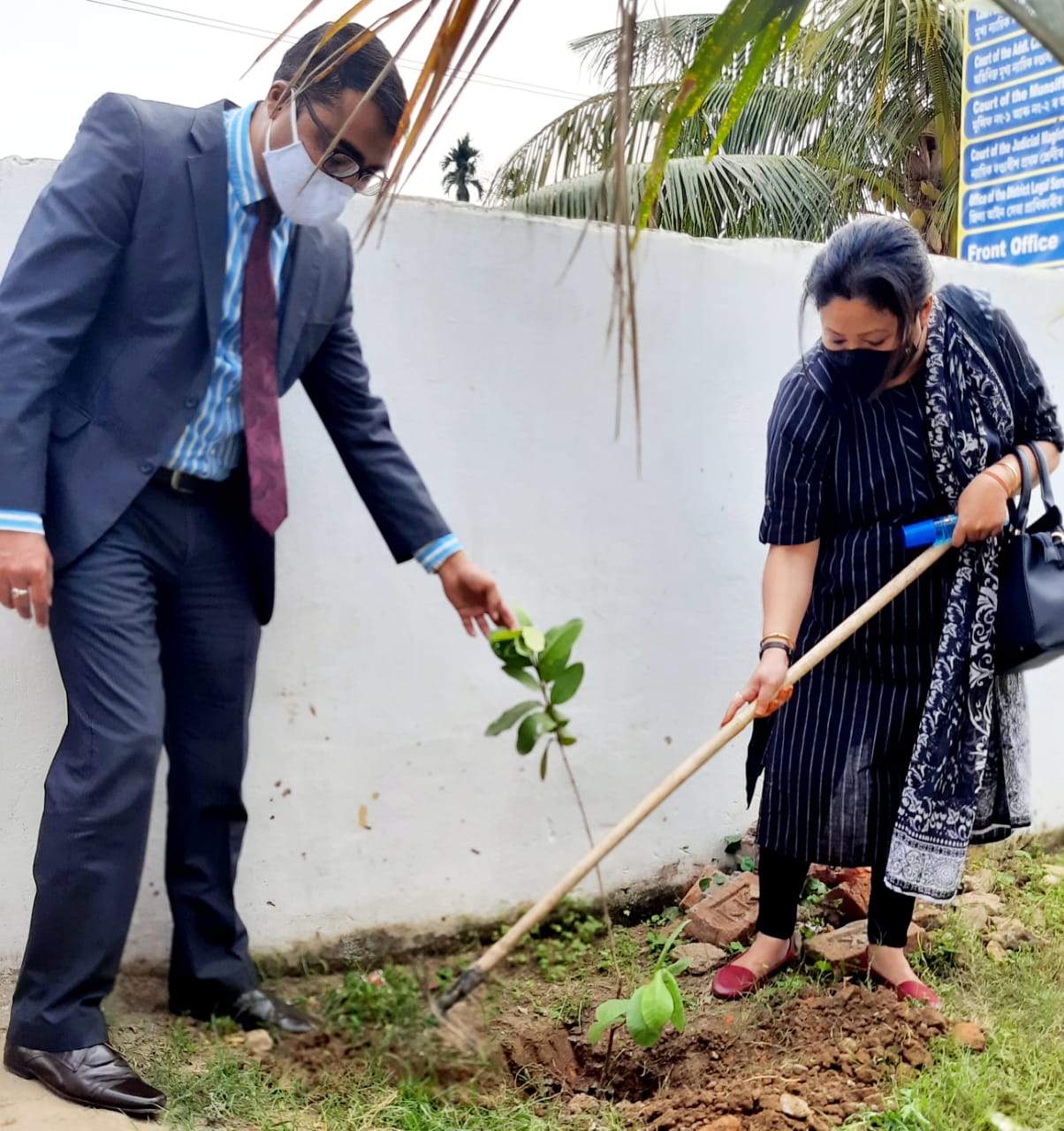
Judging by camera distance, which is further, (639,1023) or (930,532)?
(930,532)

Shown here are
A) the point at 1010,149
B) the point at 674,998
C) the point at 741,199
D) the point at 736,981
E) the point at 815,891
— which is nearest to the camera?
the point at 674,998

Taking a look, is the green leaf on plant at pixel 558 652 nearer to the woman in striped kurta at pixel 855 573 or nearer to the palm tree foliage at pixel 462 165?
→ the woman in striped kurta at pixel 855 573

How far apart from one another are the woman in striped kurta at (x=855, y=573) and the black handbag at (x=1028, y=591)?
0.07 m

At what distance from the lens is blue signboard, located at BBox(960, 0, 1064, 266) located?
441 cm

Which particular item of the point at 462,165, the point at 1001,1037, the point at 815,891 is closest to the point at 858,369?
the point at 1001,1037

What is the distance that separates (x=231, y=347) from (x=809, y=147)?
839 centimetres

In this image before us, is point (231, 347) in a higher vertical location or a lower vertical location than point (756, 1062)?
higher

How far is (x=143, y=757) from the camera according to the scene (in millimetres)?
1965

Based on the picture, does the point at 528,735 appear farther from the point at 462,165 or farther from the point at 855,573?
the point at 462,165

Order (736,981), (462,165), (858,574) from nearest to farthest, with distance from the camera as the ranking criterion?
1. (858,574)
2. (736,981)
3. (462,165)

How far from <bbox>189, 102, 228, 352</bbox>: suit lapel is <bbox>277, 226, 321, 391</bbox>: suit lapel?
0.52 feet

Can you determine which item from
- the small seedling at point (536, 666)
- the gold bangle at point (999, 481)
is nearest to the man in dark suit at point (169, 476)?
the small seedling at point (536, 666)

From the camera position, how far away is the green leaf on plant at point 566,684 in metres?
2.17

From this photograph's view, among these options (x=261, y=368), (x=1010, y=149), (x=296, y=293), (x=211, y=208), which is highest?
(x=1010, y=149)
